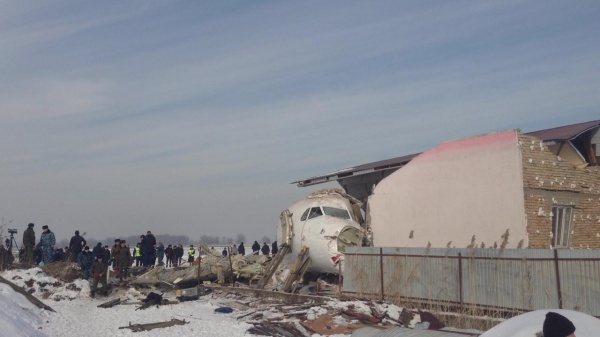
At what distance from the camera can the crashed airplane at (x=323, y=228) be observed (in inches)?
875

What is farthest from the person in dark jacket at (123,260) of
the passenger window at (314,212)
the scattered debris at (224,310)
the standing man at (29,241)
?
the scattered debris at (224,310)

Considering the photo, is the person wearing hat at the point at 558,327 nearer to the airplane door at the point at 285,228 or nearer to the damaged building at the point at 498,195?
the damaged building at the point at 498,195

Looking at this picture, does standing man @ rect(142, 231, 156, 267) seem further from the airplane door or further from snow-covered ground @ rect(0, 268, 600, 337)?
snow-covered ground @ rect(0, 268, 600, 337)

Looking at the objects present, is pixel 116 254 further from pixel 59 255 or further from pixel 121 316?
pixel 121 316

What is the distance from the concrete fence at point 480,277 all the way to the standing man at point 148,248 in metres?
15.6

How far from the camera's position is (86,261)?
2566 cm

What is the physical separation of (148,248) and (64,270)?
6.29 meters

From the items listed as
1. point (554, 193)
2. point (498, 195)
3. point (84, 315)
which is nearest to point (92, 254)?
point (84, 315)

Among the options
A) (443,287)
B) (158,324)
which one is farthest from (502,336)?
(158,324)

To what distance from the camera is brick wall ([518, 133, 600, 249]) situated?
17.4 metres

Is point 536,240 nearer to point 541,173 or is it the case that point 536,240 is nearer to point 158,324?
point 541,173

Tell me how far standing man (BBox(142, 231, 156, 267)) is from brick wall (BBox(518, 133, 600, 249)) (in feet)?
66.8

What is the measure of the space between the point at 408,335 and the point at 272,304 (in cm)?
980

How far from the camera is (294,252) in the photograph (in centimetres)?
2436
